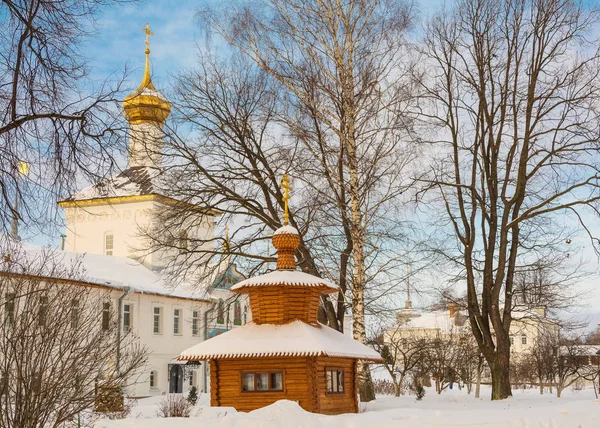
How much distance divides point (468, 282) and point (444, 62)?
6766mm

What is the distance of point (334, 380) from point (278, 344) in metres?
2.34

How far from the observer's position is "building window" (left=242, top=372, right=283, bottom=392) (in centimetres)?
1897

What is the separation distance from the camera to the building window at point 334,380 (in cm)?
1966

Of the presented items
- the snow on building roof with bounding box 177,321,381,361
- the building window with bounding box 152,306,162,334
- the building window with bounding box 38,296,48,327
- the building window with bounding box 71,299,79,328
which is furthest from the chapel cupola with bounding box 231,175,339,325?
the building window with bounding box 152,306,162,334

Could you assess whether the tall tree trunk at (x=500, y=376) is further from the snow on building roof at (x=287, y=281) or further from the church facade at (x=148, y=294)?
the church facade at (x=148, y=294)

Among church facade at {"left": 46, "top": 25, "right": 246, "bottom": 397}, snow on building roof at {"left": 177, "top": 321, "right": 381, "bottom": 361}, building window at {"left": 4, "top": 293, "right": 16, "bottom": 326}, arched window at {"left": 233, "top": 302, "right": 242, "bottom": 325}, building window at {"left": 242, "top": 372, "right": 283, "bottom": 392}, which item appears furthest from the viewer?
arched window at {"left": 233, "top": 302, "right": 242, "bottom": 325}

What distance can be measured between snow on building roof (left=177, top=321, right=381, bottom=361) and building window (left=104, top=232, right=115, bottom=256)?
26.0 metres

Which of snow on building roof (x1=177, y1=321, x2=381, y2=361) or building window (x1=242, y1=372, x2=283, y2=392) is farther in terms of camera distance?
building window (x1=242, y1=372, x2=283, y2=392)

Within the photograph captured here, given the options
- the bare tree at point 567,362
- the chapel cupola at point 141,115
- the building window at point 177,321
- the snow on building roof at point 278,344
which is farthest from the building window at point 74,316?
the bare tree at point 567,362

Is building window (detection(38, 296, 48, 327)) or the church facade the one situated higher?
the church facade

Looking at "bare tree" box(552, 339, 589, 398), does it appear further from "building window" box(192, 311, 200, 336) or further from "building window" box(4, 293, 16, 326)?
"building window" box(4, 293, 16, 326)

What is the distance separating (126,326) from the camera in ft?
122

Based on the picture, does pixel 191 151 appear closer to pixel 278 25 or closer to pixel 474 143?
pixel 278 25

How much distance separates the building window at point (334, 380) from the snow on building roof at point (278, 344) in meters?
0.86
